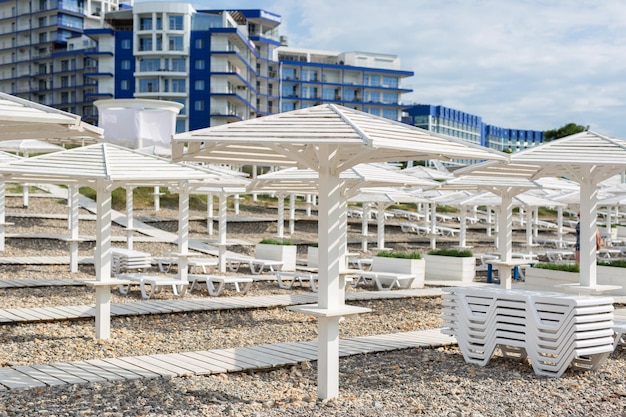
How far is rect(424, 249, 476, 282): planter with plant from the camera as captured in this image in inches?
667

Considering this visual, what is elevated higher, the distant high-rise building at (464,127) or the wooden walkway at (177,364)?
the distant high-rise building at (464,127)

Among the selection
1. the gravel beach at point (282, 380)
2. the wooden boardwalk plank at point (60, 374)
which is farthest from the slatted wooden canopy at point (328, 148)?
the wooden boardwalk plank at point (60, 374)

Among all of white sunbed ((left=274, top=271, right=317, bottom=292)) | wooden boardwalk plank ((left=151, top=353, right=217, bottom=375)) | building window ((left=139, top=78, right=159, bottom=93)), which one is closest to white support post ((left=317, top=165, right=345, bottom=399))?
wooden boardwalk plank ((left=151, top=353, right=217, bottom=375))

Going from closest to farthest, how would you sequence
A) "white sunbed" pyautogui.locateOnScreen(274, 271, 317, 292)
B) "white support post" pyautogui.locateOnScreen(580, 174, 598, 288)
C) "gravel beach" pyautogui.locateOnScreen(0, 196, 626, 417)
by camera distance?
1. "gravel beach" pyautogui.locateOnScreen(0, 196, 626, 417)
2. "white support post" pyautogui.locateOnScreen(580, 174, 598, 288)
3. "white sunbed" pyautogui.locateOnScreen(274, 271, 317, 292)

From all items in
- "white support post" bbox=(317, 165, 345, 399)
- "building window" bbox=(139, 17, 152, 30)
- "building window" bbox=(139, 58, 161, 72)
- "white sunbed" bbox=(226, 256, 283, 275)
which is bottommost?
"white sunbed" bbox=(226, 256, 283, 275)

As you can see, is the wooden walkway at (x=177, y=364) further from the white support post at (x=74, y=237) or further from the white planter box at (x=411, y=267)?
the white support post at (x=74, y=237)

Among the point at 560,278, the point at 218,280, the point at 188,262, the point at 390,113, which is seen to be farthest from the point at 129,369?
the point at 390,113

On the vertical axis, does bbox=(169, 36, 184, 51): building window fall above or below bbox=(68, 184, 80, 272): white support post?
above

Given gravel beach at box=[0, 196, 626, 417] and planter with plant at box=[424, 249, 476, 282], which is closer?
gravel beach at box=[0, 196, 626, 417]

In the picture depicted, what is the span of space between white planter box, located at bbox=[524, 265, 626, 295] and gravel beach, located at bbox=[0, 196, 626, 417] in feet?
7.85

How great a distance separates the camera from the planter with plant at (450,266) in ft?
55.6

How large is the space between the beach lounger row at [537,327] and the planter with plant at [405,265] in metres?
7.68

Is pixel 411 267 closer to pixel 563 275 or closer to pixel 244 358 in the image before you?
pixel 563 275

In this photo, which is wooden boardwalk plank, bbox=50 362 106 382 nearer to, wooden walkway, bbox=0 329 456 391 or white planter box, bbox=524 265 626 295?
wooden walkway, bbox=0 329 456 391
